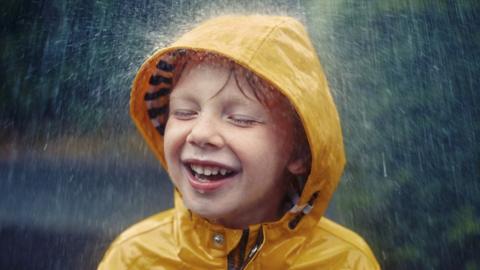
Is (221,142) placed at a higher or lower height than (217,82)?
lower

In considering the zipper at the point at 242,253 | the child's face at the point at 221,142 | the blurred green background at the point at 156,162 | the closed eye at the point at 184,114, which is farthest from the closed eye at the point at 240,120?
the blurred green background at the point at 156,162

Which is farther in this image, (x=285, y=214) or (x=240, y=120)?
(x=285, y=214)

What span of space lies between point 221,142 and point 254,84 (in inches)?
9.0

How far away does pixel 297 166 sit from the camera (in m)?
2.01

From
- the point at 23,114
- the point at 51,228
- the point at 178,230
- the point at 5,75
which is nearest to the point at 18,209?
the point at 51,228

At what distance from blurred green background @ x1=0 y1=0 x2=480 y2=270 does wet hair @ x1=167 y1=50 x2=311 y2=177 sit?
3.77ft

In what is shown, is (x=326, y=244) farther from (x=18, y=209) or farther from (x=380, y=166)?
(x=18, y=209)

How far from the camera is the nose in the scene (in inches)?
68.6

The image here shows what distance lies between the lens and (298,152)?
202 cm

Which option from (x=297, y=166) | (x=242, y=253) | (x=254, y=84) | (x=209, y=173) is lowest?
(x=242, y=253)

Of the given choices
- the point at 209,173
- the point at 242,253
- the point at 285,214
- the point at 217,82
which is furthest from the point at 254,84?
the point at 242,253

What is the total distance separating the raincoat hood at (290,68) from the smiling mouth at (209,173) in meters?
0.30

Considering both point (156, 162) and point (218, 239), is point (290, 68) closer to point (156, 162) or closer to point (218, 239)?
point (218, 239)

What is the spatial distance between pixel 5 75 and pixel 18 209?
37.3 inches
